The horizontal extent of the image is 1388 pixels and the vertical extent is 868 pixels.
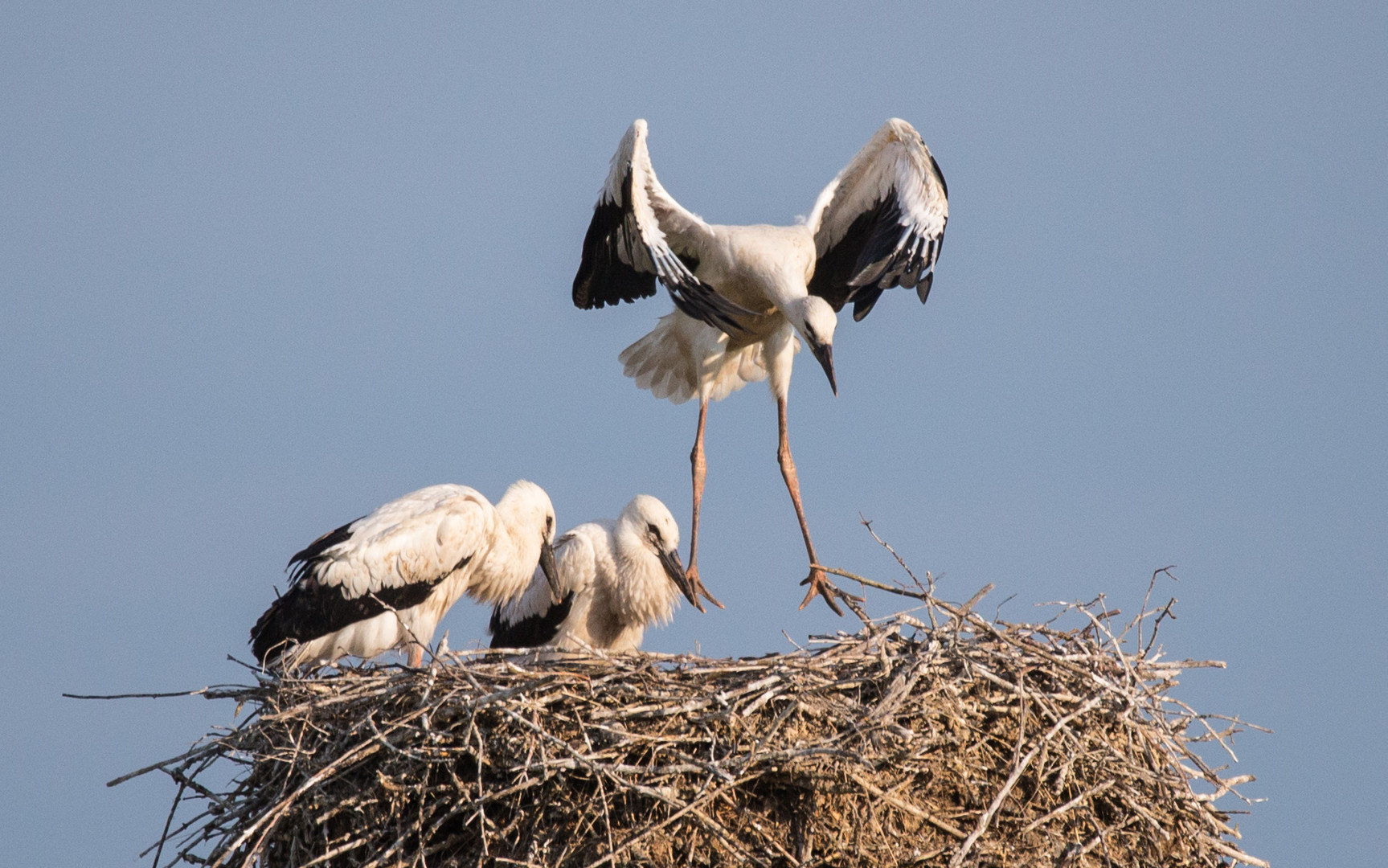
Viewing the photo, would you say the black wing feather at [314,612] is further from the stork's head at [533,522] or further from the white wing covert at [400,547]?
the stork's head at [533,522]

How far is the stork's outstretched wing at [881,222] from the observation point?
766 cm

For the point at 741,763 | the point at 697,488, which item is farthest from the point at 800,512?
the point at 741,763

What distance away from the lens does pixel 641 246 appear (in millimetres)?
8008

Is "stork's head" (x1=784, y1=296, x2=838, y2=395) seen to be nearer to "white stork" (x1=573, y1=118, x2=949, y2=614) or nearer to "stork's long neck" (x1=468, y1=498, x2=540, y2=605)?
"white stork" (x1=573, y1=118, x2=949, y2=614)

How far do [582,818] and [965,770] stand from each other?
1172 millimetres

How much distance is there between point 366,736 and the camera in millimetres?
5230

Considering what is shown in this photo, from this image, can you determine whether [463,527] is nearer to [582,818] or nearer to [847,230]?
[582,818]

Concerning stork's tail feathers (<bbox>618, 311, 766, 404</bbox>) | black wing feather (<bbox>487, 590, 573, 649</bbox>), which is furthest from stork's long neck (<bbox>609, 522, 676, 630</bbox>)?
stork's tail feathers (<bbox>618, 311, 766, 404</bbox>)

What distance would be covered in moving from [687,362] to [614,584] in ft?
5.22

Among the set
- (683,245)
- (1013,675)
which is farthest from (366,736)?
(683,245)

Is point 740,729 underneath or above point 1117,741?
underneath

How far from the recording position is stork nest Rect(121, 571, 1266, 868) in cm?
489

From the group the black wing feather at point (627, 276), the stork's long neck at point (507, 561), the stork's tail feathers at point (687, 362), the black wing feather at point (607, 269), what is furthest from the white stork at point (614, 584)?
the black wing feather at point (607, 269)

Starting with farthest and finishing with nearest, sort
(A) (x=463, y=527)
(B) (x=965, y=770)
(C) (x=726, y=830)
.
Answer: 1. (A) (x=463, y=527)
2. (B) (x=965, y=770)
3. (C) (x=726, y=830)
